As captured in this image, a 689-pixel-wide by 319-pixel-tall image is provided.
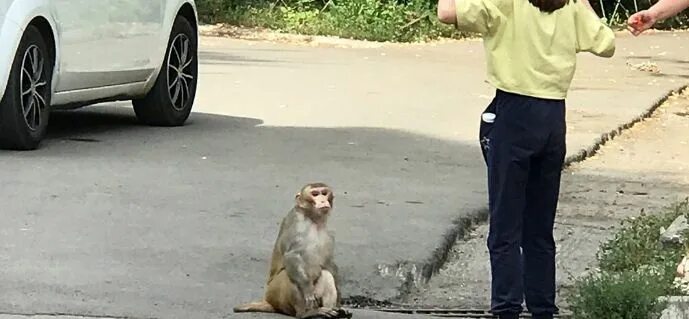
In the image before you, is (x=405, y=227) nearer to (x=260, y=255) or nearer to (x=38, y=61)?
(x=260, y=255)

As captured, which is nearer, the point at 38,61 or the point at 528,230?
the point at 528,230

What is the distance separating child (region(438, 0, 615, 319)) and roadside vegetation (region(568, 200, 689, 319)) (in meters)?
0.28

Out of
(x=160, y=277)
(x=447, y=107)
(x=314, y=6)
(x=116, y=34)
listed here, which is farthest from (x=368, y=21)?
(x=160, y=277)

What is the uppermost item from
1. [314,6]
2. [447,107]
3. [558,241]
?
[558,241]

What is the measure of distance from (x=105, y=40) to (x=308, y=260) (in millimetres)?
5237

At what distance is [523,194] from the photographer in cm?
560

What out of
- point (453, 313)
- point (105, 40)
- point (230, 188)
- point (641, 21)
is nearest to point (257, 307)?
point (453, 313)

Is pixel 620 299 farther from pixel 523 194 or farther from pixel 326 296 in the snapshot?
pixel 326 296

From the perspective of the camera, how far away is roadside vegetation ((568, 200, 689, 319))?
5.55 m

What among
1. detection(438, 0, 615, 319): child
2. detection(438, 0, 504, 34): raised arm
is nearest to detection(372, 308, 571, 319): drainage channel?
detection(438, 0, 615, 319): child

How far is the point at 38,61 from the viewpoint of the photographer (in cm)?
966

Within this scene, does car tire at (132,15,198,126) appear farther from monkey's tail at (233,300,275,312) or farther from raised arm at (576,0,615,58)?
raised arm at (576,0,615,58)

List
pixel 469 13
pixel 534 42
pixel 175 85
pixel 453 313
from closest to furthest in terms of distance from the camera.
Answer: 1. pixel 469 13
2. pixel 534 42
3. pixel 453 313
4. pixel 175 85

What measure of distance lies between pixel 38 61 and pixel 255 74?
7.64 meters
